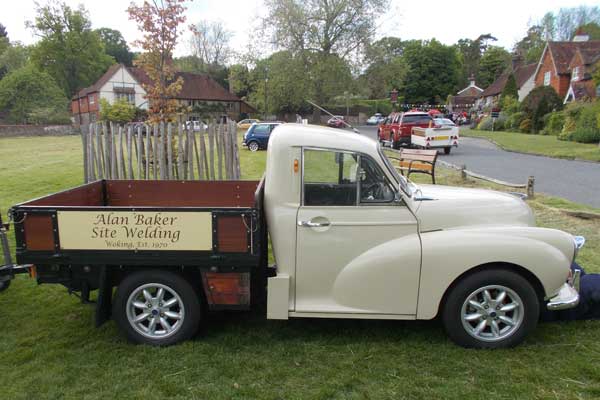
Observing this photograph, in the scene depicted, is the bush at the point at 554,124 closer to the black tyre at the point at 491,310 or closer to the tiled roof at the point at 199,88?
the black tyre at the point at 491,310

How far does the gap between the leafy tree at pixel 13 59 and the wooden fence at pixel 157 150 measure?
76651 mm

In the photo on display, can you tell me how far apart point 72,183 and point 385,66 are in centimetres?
3174

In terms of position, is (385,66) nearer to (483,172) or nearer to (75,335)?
(483,172)

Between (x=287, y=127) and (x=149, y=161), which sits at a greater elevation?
(x=287, y=127)

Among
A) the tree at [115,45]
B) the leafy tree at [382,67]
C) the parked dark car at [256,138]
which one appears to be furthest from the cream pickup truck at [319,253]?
the tree at [115,45]

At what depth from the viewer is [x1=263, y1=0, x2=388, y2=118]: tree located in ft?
125

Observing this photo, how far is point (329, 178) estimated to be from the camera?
3.71m

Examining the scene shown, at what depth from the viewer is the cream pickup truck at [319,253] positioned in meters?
3.58

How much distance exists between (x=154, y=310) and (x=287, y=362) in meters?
1.23

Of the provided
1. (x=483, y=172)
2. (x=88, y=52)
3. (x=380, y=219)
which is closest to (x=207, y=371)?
(x=380, y=219)

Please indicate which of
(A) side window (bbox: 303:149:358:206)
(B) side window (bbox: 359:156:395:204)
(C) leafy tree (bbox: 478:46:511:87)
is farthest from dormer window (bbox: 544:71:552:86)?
(A) side window (bbox: 303:149:358:206)

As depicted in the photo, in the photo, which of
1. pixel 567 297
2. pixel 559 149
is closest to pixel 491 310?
pixel 567 297

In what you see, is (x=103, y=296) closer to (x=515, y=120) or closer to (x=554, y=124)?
(x=554, y=124)

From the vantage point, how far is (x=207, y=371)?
3412mm
